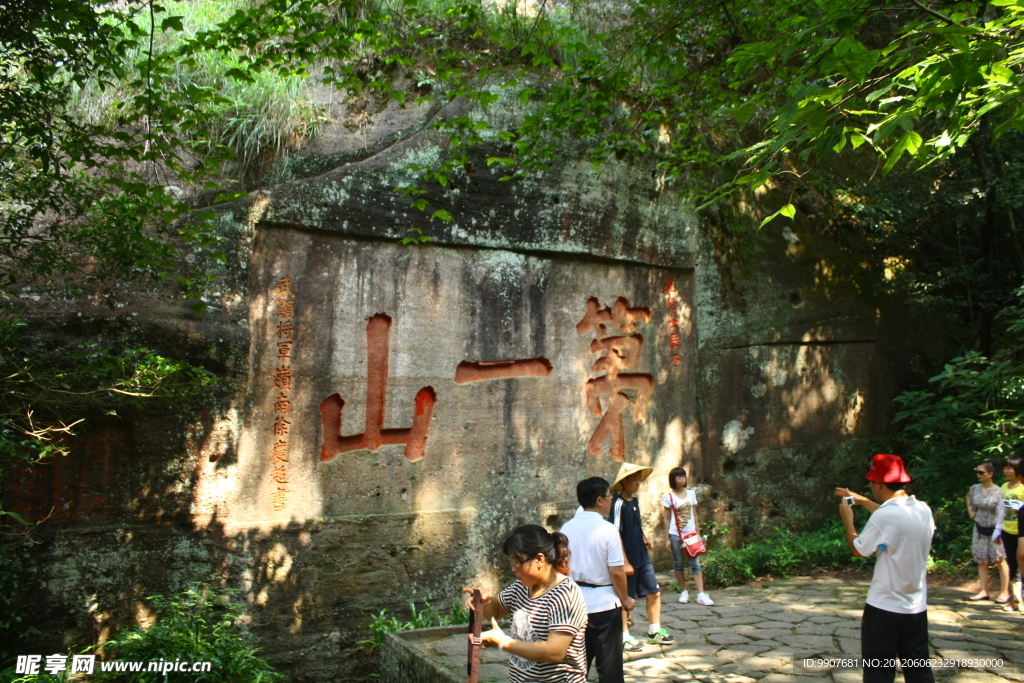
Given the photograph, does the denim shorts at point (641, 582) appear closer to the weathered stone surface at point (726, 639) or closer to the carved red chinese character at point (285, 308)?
the weathered stone surface at point (726, 639)

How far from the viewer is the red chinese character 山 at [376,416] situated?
5891 millimetres

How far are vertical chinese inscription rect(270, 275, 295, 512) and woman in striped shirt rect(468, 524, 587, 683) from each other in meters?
3.38

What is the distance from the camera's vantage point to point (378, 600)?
5.85 meters

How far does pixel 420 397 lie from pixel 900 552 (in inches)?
155

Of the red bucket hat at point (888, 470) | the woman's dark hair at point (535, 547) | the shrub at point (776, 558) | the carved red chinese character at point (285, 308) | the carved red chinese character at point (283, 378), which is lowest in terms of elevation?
the shrub at point (776, 558)

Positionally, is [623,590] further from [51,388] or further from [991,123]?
[991,123]

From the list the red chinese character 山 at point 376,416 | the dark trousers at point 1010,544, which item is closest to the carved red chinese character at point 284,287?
the red chinese character 山 at point 376,416

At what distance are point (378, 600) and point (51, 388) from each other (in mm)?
2856

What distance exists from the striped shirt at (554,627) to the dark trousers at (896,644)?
1.36 m

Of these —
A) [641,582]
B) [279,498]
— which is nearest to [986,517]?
[641,582]

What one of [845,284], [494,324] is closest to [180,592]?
[494,324]

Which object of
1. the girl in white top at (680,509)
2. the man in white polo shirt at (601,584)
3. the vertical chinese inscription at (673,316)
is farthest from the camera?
the vertical chinese inscription at (673,316)

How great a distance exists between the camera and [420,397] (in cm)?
621

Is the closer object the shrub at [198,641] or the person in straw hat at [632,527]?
the person in straw hat at [632,527]
